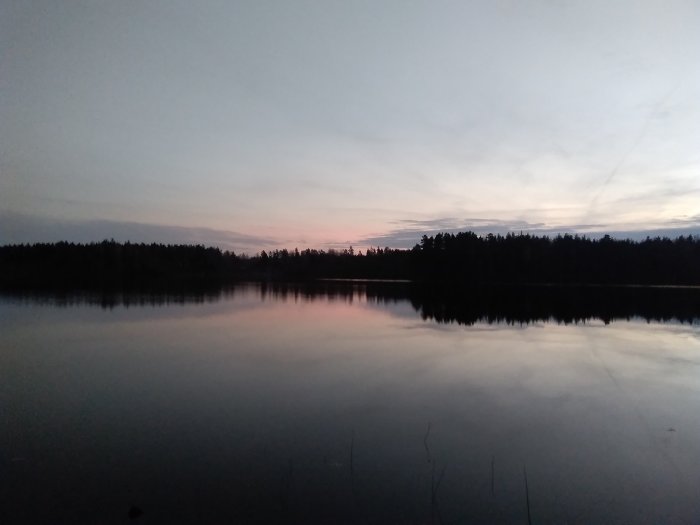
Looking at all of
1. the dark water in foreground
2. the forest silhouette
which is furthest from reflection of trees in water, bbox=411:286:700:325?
the forest silhouette

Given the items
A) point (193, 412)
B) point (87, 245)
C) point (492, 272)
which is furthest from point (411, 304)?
point (87, 245)

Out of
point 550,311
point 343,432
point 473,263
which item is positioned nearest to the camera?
point 343,432

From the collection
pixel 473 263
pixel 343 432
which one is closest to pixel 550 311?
pixel 343 432

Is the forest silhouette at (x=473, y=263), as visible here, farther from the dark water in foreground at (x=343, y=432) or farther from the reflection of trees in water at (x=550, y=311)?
the dark water in foreground at (x=343, y=432)

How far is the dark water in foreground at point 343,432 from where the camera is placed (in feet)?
20.4

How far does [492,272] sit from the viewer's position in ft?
263

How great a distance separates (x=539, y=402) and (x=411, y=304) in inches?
1137

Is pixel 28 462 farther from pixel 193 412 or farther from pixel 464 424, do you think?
pixel 464 424

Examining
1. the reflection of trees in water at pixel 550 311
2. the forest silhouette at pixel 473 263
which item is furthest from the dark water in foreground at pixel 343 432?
the forest silhouette at pixel 473 263

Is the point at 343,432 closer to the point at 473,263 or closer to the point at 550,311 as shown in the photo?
the point at 550,311

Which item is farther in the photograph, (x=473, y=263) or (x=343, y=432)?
(x=473, y=263)

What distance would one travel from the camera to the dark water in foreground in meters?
6.23

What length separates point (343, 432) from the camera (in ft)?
28.7

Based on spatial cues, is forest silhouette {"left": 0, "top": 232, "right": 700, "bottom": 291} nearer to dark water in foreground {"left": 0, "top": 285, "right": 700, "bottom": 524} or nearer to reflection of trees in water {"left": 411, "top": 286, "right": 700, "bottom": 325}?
reflection of trees in water {"left": 411, "top": 286, "right": 700, "bottom": 325}
